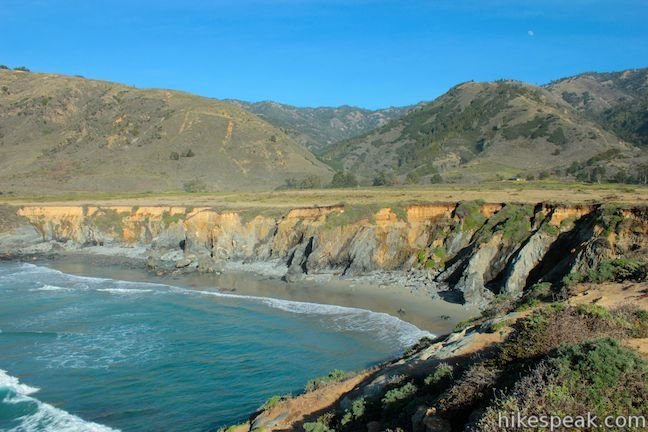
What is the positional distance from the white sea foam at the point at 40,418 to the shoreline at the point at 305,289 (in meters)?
16.7

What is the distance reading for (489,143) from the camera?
132375mm

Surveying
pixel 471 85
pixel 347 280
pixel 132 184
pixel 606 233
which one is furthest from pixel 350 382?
pixel 471 85

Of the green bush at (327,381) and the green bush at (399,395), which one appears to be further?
the green bush at (327,381)

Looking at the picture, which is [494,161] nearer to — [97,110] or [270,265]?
[270,265]

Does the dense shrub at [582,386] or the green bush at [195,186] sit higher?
the green bush at [195,186]

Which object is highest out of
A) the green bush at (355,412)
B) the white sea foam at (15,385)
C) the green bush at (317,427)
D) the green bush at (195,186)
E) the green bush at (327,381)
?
the green bush at (195,186)

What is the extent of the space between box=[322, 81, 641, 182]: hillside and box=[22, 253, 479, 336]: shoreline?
176 ft

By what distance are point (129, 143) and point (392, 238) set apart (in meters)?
92.9

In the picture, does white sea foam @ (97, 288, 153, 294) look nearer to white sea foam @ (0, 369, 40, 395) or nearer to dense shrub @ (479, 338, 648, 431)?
white sea foam @ (0, 369, 40, 395)

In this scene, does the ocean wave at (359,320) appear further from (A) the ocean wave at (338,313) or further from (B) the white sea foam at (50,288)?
(B) the white sea foam at (50,288)

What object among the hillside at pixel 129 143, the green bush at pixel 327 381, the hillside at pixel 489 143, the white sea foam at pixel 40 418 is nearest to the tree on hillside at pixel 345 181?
the hillside at pixel 489 143

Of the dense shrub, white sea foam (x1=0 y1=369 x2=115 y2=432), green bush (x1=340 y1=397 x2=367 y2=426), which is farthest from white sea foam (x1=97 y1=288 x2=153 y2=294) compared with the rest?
the dense shrub

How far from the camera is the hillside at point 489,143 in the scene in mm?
100875

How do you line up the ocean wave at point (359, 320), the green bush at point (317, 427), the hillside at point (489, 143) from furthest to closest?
1. the hillside at point (489, 143)
2. the ocean wave at point (359, 320)
3. the green bush at point (317, 427)
